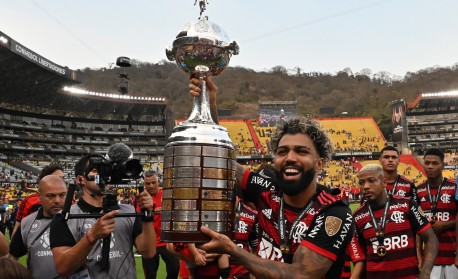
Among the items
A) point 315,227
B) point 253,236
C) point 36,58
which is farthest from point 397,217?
point 36,58

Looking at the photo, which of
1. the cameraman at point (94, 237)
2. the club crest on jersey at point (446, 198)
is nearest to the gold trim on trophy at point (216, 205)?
the cameraman at point (94, 237)

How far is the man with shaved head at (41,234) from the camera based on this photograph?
136 inches

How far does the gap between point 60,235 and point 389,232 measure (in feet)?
9.74

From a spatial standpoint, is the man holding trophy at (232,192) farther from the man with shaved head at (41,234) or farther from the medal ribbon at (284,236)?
the man with shaved head at (41,234)

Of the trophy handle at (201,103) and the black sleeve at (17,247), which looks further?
the black sleeve at (17,247)

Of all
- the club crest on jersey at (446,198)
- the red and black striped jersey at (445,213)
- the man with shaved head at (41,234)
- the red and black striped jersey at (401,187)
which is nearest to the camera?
the man with shaved head at (41,234)

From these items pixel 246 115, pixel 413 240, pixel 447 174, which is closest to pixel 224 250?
pixel 413 240

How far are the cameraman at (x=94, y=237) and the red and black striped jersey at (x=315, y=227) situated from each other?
811 mm

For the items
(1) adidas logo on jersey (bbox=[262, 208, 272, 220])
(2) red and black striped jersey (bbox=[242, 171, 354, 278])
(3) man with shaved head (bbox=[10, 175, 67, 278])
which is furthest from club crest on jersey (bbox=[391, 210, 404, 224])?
(3) man with shaved head (bbox=[10, 175, 67, 278])

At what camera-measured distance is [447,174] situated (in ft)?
151

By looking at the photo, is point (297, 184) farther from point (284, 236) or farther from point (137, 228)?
point (137, 228)

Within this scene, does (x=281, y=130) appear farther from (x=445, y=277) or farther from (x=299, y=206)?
(x=445, y=277)

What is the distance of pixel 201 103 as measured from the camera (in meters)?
2.66

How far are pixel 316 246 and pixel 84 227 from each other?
1.73m
